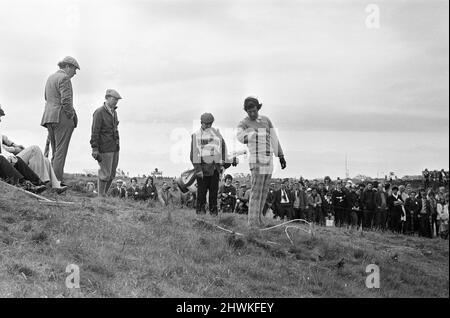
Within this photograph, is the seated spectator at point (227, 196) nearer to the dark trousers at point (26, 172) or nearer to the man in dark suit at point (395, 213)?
the man in dark suit at point (395, 213)

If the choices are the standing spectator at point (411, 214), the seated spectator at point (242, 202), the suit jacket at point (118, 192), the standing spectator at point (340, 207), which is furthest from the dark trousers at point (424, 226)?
the suit jacket at point (118, 192)

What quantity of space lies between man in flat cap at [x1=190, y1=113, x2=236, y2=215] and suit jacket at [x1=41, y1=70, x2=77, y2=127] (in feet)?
8.25

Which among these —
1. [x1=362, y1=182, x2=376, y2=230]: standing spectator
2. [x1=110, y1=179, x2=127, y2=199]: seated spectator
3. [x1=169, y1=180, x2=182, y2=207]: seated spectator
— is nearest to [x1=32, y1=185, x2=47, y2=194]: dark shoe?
[x1=169, y1=180, x2=182, y2=207]: seated spectator

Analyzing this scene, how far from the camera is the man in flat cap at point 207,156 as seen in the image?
11.5 m

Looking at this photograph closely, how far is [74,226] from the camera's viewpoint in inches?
363

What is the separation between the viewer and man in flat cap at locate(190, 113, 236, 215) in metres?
11.5

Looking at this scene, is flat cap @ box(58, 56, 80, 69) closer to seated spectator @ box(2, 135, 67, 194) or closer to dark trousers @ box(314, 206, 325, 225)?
seated spectator @ box(2, 135, 67, 194)

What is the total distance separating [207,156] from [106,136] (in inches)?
91.4

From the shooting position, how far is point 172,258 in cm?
843

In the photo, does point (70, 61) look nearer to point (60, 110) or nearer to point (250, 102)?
point (60, 110)

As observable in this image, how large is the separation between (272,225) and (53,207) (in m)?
3.93

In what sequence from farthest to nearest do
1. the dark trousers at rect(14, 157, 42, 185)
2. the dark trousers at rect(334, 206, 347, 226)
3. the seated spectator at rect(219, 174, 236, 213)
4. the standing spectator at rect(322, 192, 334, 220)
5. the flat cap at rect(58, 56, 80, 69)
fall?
the standing spectator at rect(322, 192, 334, 220) → the dark trousers at rect(334, 206, 347, 226) → the seated spectator at rect(219, 174, 236, 213) → the flat cap at rect(58, 56, 80, 69) → the dark trousers at rect(14, 157, 42, 185)
